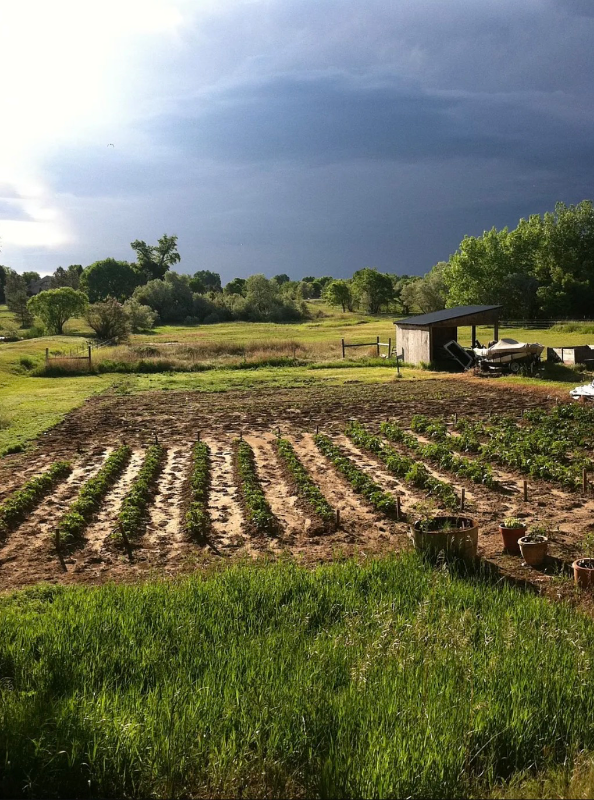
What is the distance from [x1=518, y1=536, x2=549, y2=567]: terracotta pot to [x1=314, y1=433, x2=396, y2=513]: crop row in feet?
10.3

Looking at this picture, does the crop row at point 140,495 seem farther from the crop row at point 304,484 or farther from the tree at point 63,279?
the tree at point 63,279

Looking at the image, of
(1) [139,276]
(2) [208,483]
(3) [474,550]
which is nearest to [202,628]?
(3) [474,550]

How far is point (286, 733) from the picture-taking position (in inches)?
191

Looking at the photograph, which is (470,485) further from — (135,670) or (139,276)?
(139,276)

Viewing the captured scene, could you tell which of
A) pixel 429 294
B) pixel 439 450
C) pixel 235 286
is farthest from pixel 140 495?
pixel 235 286

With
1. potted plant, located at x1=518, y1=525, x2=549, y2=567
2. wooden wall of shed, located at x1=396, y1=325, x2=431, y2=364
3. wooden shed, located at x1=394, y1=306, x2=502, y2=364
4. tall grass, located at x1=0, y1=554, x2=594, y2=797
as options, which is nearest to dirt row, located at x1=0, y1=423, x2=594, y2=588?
potted plant, located at x1=518, y1=525, x2=549, y2=567

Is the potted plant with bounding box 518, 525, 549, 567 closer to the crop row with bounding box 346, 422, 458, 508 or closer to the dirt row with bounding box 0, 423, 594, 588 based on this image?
the dirt row with bounding box 0, 423, 594, 588

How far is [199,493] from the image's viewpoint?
13617 mm

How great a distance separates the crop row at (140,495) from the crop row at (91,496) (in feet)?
1.91

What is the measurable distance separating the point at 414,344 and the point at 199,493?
2668 centimetres

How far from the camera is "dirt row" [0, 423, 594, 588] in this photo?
32.3 feet

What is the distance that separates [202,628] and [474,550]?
442 centimetres

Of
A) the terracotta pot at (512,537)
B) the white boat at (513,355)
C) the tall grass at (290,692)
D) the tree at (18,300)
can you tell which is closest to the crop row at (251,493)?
the tall grass at (290,692)

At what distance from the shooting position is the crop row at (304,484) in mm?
11992
